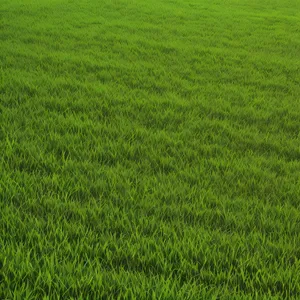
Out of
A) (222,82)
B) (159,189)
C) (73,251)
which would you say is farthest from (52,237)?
(222,82)

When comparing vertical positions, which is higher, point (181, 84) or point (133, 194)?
point (181, 84)

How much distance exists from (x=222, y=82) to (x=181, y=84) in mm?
705

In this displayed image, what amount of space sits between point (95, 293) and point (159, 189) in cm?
103

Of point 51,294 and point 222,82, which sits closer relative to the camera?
point 51,294

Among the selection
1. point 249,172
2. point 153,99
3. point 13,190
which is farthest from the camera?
point 153,99

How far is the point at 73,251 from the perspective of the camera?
185cm

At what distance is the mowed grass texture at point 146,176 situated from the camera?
1748 mm

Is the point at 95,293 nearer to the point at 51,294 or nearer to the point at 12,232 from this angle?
the point at 51,294

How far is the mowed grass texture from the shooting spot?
5.74 feet

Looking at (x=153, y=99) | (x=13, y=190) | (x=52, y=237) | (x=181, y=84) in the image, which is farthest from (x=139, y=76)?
(x=52, y=237)

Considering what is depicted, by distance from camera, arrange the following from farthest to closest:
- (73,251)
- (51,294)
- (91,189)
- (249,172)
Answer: (249,172) → (91,189) → (73,251) → (51,294)

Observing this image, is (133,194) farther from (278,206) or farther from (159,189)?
(278,206)

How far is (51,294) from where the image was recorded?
159 cm

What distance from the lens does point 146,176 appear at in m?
2.68
